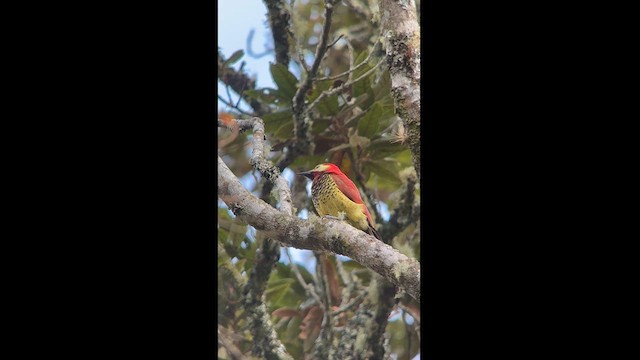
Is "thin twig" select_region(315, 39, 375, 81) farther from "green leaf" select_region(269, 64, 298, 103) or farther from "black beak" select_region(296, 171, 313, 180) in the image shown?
"black beak" select_region(296, 171, 313, 180)

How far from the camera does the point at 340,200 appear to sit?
1842 millimetres

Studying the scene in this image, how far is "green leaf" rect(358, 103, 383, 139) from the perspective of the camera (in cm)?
200

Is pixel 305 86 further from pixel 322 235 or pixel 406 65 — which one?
pixel 322 235

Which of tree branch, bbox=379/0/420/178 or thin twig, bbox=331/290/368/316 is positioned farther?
thin twig, bbox=331/290/368/316

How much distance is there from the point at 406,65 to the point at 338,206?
0.36 m

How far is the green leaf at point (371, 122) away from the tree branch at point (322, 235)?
1.08 feet

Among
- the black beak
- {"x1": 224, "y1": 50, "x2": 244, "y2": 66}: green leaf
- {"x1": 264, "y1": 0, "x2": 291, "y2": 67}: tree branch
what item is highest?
{"x1": 264, "y1": 0, "x2": 291, "y2": 67}: tree branch

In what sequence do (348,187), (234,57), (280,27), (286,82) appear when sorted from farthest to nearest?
(280,27), (234,57), (286,82), (348,187)

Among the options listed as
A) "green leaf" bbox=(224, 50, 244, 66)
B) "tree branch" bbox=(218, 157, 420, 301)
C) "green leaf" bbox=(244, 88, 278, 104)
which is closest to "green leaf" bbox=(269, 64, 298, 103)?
"green leaf" bbox=(244, 88, 278, 104)

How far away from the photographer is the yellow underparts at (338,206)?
1823mm

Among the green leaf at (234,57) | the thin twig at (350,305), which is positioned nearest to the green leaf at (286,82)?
the green leaf at (234,57)

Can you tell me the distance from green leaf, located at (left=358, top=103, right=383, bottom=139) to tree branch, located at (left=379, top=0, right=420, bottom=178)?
16 cm

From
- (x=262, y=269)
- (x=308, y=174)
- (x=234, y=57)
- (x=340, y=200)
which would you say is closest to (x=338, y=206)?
(x=340, y=200)
